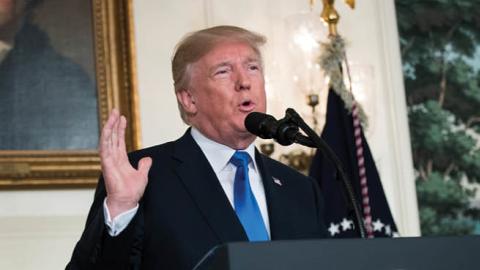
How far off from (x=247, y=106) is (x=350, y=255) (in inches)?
53.7

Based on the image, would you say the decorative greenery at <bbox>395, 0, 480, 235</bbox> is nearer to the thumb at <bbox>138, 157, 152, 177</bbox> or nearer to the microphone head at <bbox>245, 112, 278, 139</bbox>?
the microphone head at <bbox>245, 112, 278, 139</bbox>

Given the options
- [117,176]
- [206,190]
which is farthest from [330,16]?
[117,176]

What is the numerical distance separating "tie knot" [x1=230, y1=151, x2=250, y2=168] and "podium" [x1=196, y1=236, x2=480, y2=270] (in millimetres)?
1221

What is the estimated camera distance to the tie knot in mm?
3373

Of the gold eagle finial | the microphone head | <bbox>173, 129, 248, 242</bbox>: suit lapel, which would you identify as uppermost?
the gold eagle finial

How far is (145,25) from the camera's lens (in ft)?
19.2

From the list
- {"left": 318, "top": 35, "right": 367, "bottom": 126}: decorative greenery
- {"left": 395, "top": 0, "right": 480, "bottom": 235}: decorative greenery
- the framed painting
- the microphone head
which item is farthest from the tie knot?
{"left": 395, "top": 0, "right": 480, "bottom": 235}: decorative greenery

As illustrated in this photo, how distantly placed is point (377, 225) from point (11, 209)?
1.97m

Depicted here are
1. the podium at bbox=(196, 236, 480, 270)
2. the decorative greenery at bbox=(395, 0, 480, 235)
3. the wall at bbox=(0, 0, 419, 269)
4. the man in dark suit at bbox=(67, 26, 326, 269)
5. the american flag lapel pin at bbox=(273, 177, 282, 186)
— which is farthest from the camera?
the decorative greenery at bbox=(395, 0, 480, 235)

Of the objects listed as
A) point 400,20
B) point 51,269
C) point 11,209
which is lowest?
point 51,269

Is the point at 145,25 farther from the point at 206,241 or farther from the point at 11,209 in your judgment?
the point at 206,241

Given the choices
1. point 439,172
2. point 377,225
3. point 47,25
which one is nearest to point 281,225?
point 377,225

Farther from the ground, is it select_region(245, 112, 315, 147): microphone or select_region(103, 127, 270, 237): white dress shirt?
select_region(245, 112, 315, 147): microphone

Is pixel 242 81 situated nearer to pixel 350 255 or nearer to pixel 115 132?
pixel 115 132
